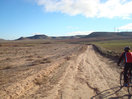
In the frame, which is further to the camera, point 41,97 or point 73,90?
point 73,90

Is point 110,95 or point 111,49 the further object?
point 111,49

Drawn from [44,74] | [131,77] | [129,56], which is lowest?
[44,74]

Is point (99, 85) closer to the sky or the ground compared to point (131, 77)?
closer to the ground

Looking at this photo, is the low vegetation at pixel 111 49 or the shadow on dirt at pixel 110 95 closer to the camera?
the shadow on dirt at pixel 110 95

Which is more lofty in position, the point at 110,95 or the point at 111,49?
the point at 110,95

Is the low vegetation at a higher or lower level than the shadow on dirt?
lower

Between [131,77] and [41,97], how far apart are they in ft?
14.1

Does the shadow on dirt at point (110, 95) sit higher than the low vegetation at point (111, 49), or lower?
higher

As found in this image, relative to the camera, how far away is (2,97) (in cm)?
638

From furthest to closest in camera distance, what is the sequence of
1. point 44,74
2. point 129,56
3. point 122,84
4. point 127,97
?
point 44,74 < point 122,84 < point 129,56 < point 127,97

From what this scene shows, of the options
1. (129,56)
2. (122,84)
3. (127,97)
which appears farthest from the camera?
(122,84)

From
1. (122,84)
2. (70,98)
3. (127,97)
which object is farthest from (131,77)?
(70,98)

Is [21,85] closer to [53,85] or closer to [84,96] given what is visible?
[53,85]

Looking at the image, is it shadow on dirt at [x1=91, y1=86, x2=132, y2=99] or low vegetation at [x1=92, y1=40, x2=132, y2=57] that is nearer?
shadow on dirt at [x1=91, y1=86, x2=132, y2=99]
